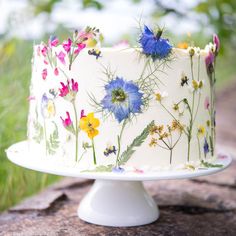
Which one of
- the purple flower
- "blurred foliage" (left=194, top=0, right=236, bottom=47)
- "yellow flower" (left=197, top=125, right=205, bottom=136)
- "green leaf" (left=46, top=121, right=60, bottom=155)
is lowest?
the purple flower

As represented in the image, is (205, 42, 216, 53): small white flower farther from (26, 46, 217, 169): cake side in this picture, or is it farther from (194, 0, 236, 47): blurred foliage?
(194, 0, 236, 47): blurred foliage

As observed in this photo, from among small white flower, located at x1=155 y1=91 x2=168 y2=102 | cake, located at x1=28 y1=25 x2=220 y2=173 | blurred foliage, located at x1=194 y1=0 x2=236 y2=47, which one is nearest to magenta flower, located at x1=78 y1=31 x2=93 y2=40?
cake, located at x1=28 y1=25 x2=220 y2=173

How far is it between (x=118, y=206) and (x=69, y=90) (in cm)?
35

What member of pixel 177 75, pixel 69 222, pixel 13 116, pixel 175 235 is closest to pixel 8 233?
pixel 69 222

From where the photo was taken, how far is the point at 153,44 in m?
1.20

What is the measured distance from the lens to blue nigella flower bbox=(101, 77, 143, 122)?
1.17 metres

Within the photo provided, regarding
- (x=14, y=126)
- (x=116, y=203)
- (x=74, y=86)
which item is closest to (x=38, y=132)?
(x=74, y=86)

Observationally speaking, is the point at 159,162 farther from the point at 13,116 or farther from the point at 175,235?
the point at 13,116

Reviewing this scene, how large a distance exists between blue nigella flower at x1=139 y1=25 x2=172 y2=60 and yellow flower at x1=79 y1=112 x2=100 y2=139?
0.20 m

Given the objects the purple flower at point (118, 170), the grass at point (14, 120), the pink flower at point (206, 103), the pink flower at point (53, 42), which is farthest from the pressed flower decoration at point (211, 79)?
the grass at point (14, 120)

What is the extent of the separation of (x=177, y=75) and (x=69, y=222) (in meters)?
0.50

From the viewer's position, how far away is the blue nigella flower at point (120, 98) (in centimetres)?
117

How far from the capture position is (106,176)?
3.69 feet

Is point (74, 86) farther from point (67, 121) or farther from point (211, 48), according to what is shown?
point (211, 48)
